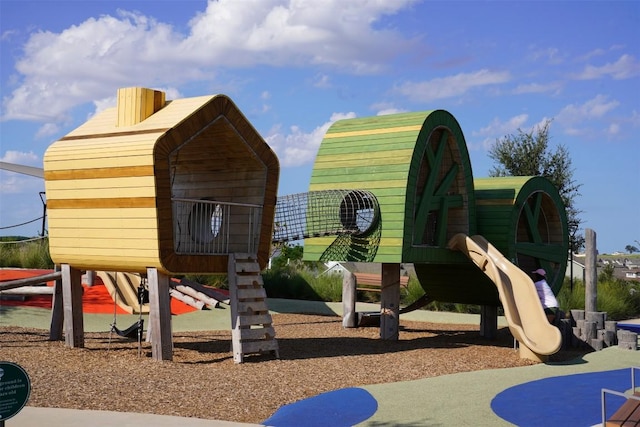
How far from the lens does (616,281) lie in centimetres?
2892

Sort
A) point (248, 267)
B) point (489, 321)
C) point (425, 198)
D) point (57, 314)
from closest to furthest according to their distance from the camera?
1. point (248, 267)
2. point (57, 314)
3. point (425, 198)
4. point (489, 321)

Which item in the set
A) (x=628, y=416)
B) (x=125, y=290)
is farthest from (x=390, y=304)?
(x=628, y=416)

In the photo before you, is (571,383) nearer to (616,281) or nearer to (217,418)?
(217,418)

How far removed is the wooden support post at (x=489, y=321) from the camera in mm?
19625

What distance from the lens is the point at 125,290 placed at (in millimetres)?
22750

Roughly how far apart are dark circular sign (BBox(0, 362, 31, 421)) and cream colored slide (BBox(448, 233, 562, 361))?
10293 mm

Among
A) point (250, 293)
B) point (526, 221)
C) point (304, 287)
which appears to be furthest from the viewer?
point (304, 287)

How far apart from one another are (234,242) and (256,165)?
1630 mm

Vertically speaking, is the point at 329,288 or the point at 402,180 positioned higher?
the point at 402,180

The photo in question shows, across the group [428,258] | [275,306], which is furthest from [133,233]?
[275,306]

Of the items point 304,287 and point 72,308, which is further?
point 304,287

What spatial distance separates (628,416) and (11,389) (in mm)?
6115

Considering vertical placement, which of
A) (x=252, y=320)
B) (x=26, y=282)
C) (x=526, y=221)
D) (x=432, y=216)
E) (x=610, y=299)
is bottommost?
(x=610, y=299)

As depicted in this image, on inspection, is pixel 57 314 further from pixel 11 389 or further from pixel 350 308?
pixel 11 389
